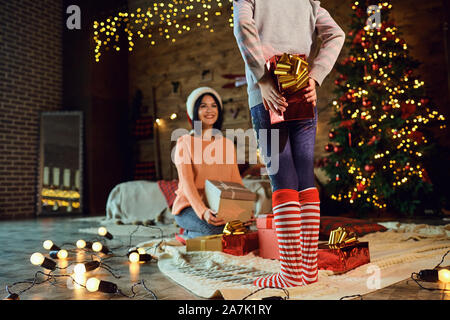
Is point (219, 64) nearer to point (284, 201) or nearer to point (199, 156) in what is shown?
point (199, 156)

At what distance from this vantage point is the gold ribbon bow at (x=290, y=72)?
1.28m

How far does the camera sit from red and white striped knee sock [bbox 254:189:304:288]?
1.30 metres

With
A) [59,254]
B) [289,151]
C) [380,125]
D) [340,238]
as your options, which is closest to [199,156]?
[59,254]

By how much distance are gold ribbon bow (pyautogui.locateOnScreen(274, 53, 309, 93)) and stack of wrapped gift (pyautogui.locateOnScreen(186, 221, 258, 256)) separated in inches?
40.0

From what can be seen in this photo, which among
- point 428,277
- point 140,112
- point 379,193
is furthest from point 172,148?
point 428,277

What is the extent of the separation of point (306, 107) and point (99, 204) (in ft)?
19.3

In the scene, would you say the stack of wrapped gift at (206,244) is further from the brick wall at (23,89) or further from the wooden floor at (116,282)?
the brick wall at (23,89)

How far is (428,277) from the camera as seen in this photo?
140 centimetres

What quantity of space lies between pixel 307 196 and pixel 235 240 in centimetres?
81

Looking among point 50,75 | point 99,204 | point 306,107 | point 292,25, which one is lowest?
point 99,204

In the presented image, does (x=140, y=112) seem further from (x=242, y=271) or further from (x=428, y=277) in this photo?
(x=428, y=277)

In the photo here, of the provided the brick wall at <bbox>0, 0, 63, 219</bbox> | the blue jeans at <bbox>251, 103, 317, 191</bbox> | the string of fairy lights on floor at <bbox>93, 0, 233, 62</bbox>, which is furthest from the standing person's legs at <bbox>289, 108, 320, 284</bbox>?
the brick wall at <bbox>0, 0, 63, 219</bbox>

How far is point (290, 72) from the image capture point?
1286 mm
